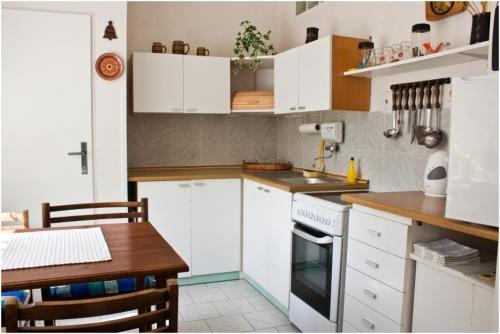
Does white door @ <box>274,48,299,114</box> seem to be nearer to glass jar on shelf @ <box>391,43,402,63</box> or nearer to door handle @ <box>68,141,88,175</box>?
glass jar on shelf @ <box>391,43,402,63</box>

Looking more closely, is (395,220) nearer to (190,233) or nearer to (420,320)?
(420,320)

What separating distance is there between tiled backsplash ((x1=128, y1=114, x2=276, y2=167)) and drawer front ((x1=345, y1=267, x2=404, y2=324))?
2122 millimetres

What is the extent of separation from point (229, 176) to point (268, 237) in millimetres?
632

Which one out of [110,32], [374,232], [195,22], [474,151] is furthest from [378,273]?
[195,22]

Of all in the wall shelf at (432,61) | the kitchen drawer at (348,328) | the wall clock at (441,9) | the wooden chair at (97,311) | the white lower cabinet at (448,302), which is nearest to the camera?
the wooden chair at (97,311)

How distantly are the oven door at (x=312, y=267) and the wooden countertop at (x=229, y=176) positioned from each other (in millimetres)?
284

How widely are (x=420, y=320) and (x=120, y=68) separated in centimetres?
254

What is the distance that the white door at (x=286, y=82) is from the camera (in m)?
3.24

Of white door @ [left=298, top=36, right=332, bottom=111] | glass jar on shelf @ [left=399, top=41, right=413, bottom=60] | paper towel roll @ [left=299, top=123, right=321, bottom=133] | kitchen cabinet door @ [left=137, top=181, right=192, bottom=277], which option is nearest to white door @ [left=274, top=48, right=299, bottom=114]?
white door @ [left=298, top=36, right=332, bottom=111]

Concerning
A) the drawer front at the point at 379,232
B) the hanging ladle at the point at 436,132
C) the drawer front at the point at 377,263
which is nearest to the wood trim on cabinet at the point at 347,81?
the hanging ladle at the point at 436,132

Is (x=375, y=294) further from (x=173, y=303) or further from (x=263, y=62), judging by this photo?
(x=263, y=62)

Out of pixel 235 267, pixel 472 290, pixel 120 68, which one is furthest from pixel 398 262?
pixel 120 68

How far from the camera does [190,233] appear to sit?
11.4 ft

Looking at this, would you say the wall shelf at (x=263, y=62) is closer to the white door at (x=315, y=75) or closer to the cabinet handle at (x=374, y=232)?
the white door at (x=315, y=75)
